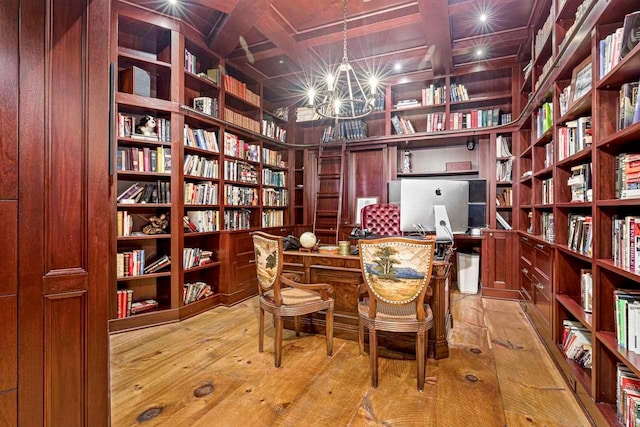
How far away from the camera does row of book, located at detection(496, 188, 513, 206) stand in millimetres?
3900

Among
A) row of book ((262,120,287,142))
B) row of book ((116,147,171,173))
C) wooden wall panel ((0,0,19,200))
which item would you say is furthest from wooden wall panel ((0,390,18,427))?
row of book ((262,120,287,142))

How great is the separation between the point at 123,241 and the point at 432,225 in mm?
3009

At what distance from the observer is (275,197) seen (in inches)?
187

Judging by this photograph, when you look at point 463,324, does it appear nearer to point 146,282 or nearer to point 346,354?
point 346,354

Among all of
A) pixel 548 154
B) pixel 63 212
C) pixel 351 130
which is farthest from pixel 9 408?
pixel 351 130

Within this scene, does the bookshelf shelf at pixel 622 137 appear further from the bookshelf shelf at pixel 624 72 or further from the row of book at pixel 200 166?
the row of book at pixel 200 166

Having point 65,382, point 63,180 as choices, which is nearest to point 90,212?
point 63,180

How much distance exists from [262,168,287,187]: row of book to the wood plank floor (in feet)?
7.85

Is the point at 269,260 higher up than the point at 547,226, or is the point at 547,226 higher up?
the point at 547,226

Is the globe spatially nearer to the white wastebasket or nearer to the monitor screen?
the monitor screen

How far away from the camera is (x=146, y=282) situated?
3.14 m

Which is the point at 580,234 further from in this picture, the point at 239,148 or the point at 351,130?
the point at 239,148

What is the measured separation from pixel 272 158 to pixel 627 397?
4336mm

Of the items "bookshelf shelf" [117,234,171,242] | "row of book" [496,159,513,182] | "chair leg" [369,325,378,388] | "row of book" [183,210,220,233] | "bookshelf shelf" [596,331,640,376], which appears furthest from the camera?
"row of book" [496,159,513,182]
